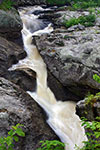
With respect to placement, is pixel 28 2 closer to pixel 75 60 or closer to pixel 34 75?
pixel 34 75

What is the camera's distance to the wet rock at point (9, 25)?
861cm

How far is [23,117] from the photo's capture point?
487cm

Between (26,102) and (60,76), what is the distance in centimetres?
221

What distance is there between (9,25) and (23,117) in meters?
6.03

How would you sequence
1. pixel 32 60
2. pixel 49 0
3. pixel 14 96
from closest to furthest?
pixel 14 96 < pixel 32 60 < pixel 49 0

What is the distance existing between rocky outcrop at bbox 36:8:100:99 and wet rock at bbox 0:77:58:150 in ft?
6.57

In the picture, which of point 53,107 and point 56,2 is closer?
point 53,107

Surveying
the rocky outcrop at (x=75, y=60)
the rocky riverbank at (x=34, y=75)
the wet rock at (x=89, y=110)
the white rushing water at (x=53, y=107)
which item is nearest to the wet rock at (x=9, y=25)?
the rocky riverbank at (x=34, y=75)

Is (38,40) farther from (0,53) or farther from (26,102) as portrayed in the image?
(26,102)

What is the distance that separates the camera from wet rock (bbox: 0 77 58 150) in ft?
14.7

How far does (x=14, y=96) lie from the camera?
542 cm

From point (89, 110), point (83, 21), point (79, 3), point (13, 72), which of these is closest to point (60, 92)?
point (13, 72)

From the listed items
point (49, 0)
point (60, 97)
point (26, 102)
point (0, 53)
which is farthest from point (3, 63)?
point (49, 0)

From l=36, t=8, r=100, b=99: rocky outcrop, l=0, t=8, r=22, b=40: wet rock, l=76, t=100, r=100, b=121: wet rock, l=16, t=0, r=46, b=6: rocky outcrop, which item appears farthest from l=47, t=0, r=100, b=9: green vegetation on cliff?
l=76, t=100, r=100, b=121: wet rock
